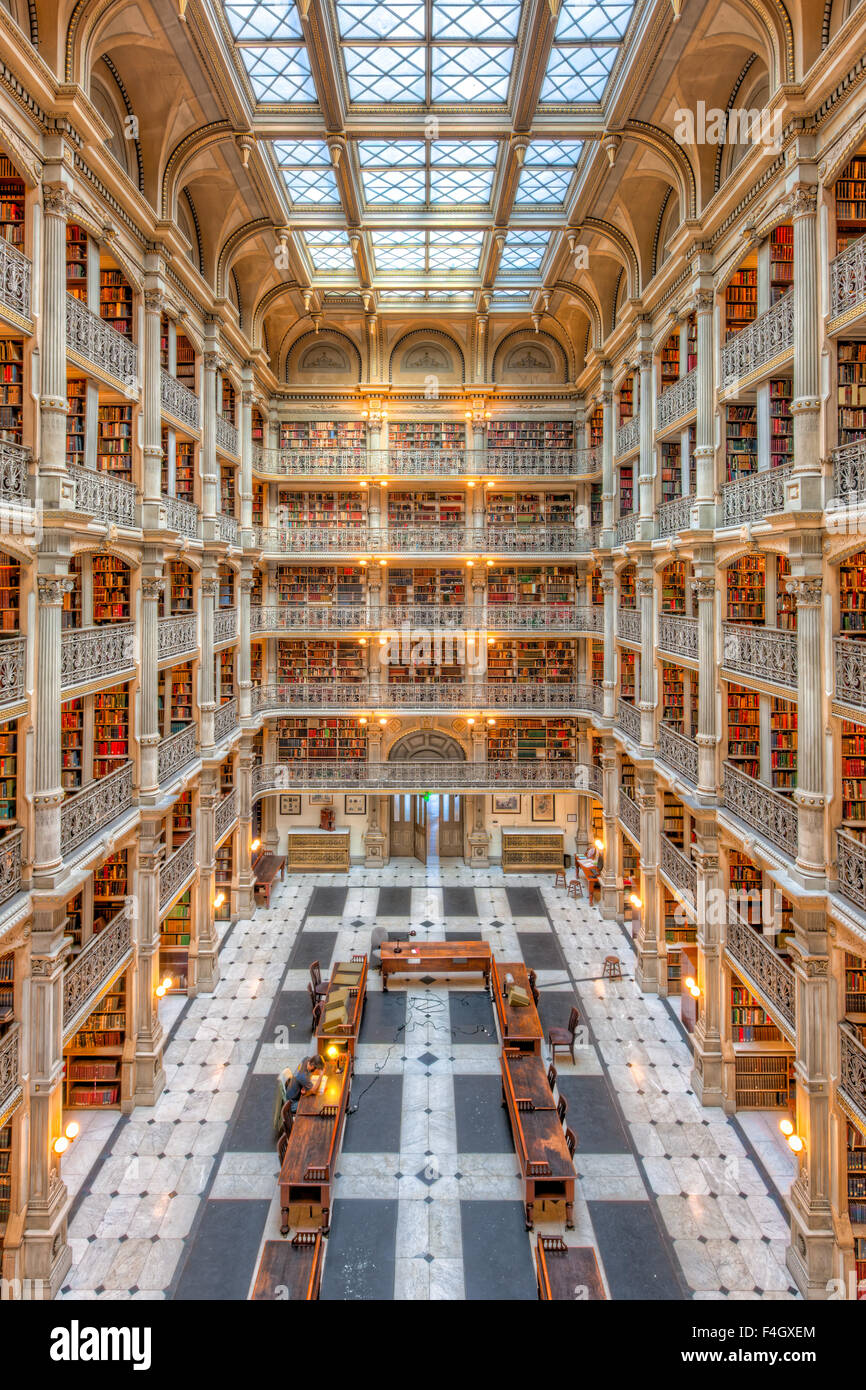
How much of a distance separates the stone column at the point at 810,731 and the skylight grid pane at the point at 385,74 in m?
7.24

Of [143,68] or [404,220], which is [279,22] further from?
[404,220]

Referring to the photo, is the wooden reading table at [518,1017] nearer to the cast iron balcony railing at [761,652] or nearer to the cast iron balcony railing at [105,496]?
the cast iron balcony railing at [761,652]

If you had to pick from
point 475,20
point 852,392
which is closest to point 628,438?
point 475,20

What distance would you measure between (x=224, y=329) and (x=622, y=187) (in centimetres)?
618

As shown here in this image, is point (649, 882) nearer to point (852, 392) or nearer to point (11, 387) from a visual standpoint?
point (852, 392)

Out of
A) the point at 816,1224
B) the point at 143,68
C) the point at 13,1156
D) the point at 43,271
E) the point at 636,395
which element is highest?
the point at 143,68

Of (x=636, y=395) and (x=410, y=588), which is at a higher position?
(x=636, y=395)

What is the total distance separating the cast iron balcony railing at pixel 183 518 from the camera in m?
10.2

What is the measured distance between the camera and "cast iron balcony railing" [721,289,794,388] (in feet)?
24.6

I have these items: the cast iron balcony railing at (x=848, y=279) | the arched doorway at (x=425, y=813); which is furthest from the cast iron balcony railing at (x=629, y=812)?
the cast iron balcony railing at (x=848, y=279)

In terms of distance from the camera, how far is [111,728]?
9719mm

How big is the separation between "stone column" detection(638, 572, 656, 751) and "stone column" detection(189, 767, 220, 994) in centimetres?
648

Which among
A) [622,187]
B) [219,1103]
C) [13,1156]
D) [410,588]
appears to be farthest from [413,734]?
[13,1156]
